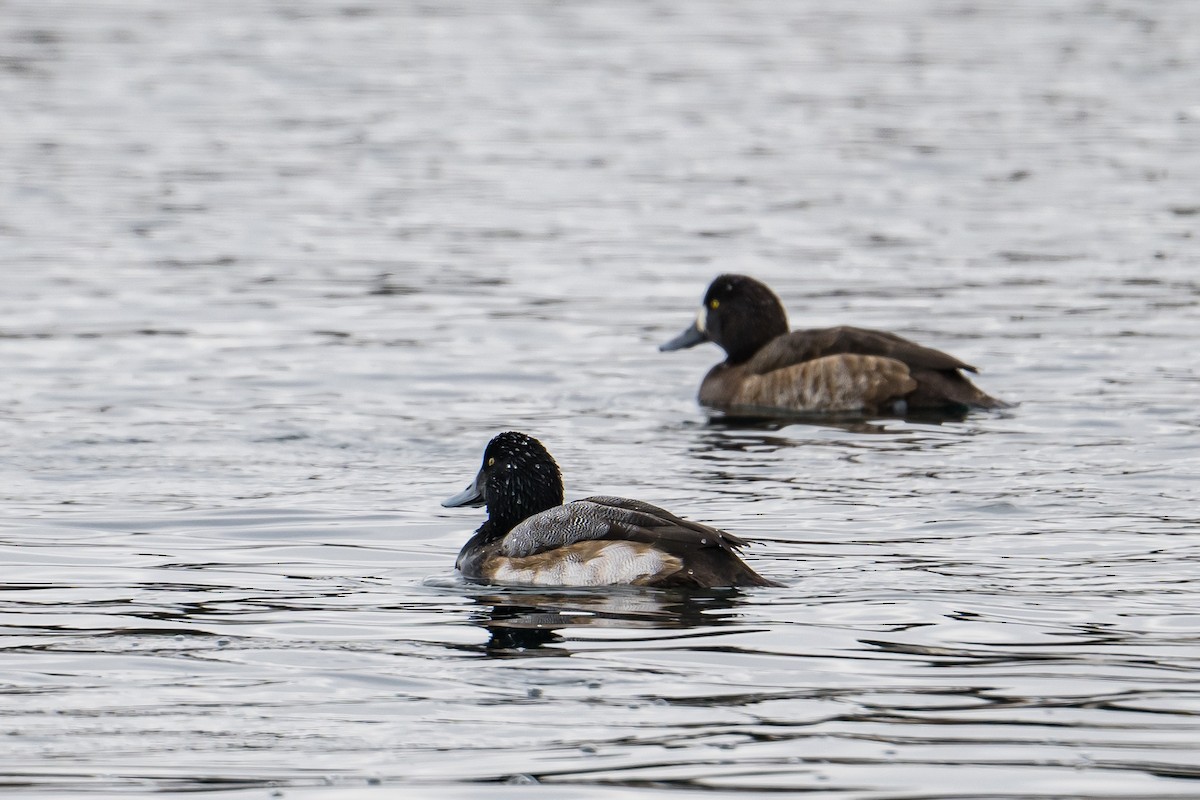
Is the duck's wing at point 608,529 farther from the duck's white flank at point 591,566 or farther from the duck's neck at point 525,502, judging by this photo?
the duck's neck at point 525,502

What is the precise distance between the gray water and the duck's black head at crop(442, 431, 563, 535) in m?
0.46

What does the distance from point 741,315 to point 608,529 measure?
755 centimetres

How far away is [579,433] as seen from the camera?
595 inches

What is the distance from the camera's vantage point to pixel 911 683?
27.7 feet

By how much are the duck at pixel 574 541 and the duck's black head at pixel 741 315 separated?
21.9 feet

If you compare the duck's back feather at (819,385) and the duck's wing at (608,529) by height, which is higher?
the duck's wing at (608,529)

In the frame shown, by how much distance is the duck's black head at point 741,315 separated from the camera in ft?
57.5

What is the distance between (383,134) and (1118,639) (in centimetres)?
2499

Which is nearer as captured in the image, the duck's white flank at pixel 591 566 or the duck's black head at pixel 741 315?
the duck's white flank at pixel 591 566

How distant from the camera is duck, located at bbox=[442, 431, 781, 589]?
Result: 10.1m

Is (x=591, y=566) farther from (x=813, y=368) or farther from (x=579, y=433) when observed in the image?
(x=813, y=368)

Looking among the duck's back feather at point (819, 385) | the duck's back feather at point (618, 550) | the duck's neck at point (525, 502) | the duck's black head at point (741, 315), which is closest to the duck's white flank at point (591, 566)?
the duck's back feather at point (618, 550)

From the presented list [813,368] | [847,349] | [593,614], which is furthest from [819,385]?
[593,614]

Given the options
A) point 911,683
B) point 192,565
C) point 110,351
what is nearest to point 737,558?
point 911,683
